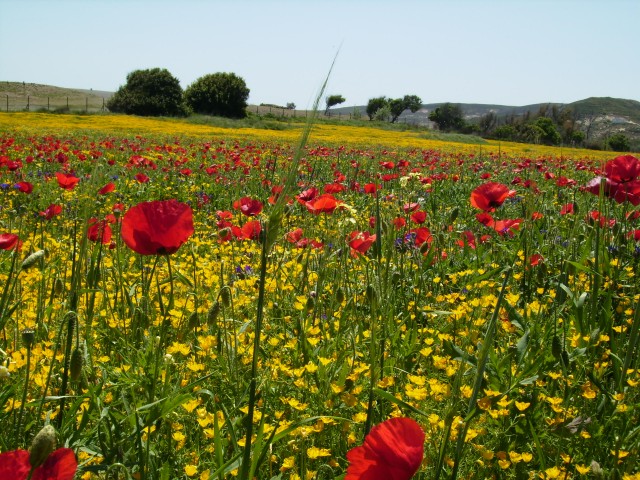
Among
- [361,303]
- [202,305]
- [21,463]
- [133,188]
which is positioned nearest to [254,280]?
[202,305]

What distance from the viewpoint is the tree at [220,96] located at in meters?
53.9

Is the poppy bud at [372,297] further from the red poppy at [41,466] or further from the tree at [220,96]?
the tree at [220,96]

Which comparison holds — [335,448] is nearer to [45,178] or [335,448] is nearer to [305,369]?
[305,369]

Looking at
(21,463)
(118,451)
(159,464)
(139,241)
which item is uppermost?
(139,241)

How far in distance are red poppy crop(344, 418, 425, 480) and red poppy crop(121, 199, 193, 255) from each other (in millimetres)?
775

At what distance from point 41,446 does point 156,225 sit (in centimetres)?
72

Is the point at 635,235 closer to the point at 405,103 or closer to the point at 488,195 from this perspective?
the point at 488,195

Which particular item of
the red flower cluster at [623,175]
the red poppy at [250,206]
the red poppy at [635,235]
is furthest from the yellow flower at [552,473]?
the red poppy at [635,235]

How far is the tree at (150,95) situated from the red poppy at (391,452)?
52545 mm

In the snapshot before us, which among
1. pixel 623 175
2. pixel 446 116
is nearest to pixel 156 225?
pixel 623 175

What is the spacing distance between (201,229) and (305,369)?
358 centimetres

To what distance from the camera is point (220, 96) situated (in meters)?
53.8

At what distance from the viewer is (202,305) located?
2.80 m

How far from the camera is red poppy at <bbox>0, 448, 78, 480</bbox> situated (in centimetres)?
81
